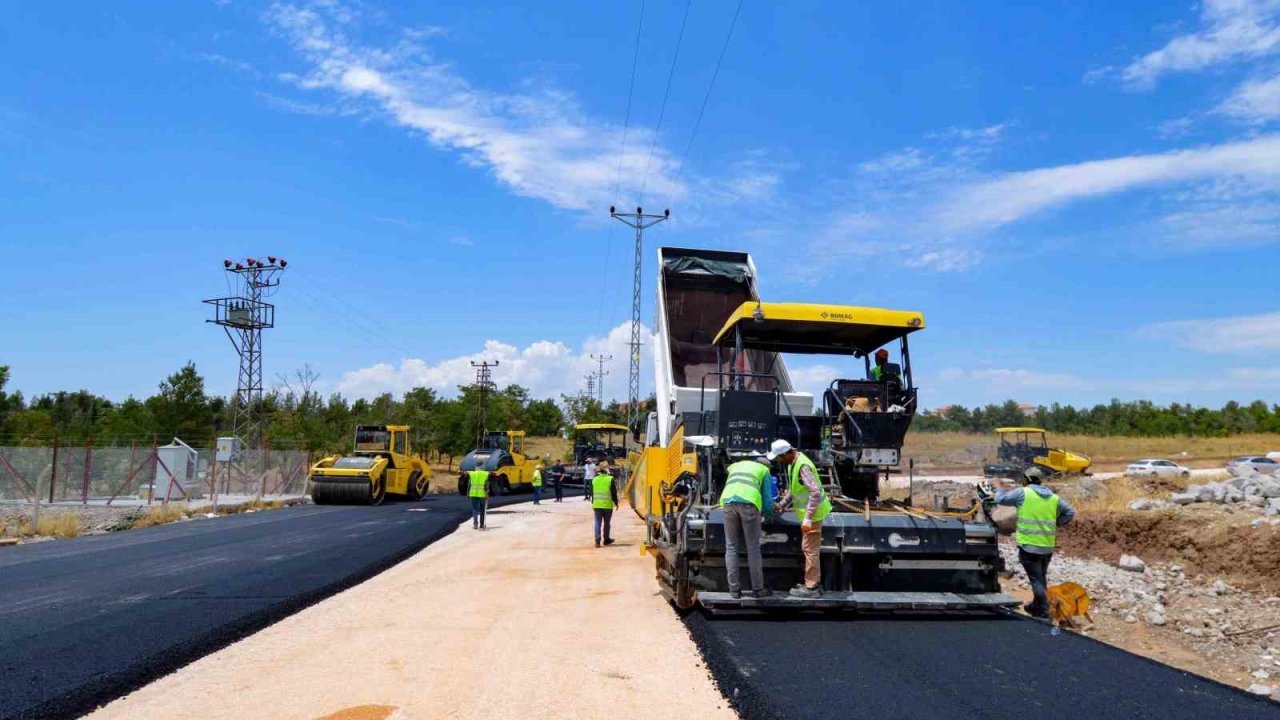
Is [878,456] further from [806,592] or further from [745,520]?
[745,520]

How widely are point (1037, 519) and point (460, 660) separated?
4.96m

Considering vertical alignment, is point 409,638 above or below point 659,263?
below

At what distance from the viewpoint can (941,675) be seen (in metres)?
5.20

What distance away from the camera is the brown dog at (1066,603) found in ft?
24.8

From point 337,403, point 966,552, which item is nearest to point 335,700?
point 966,552

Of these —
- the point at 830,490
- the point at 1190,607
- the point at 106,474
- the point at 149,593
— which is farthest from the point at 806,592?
the point at 106,474

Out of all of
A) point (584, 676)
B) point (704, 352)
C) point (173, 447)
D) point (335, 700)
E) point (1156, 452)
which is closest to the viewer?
point (335, 700)

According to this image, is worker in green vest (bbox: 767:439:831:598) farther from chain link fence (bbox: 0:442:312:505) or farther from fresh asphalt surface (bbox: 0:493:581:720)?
chain link fence (bbox: 0:442:312:505)

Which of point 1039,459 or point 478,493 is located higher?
point 1039,459

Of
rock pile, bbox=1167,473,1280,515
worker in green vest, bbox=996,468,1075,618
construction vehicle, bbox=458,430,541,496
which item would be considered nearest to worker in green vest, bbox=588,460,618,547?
worker in green vest, bbox=996,468,1075,618

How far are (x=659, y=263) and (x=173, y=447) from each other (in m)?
16.4

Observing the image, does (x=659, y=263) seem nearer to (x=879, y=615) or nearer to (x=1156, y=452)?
(x=879, y=615)

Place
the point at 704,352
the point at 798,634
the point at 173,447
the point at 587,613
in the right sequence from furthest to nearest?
the point at 173,447
the point at 704,352
the point at 587,613
the point at 798,634

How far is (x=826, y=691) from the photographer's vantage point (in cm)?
486
